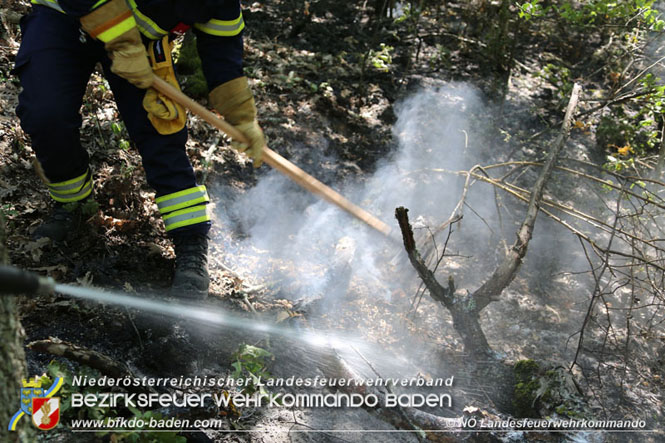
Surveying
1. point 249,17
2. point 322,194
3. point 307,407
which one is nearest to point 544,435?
point 307,407

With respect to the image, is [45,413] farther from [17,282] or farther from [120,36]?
[120,36]

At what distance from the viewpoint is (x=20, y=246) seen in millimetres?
2719

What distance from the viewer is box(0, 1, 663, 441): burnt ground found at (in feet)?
8.01

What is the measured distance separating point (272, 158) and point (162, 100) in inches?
29.4

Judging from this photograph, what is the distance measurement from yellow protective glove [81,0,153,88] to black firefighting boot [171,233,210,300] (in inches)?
40.9

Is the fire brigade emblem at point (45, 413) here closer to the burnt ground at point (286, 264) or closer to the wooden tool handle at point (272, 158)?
the burnt ground at point (286, 264)

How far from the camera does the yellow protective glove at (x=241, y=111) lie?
2.84 metres

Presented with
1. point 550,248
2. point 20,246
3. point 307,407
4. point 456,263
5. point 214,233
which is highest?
point 550,248

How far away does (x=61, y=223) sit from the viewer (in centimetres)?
285

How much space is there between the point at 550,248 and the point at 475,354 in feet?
6.86

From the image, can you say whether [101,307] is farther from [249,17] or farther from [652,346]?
[249,17]

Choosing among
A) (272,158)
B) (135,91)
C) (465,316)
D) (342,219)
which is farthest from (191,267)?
(465,316)

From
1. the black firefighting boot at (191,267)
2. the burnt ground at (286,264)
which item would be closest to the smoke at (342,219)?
the burnt ground at (286,264)

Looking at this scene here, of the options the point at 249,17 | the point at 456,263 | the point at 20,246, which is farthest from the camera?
the point at 249,17
